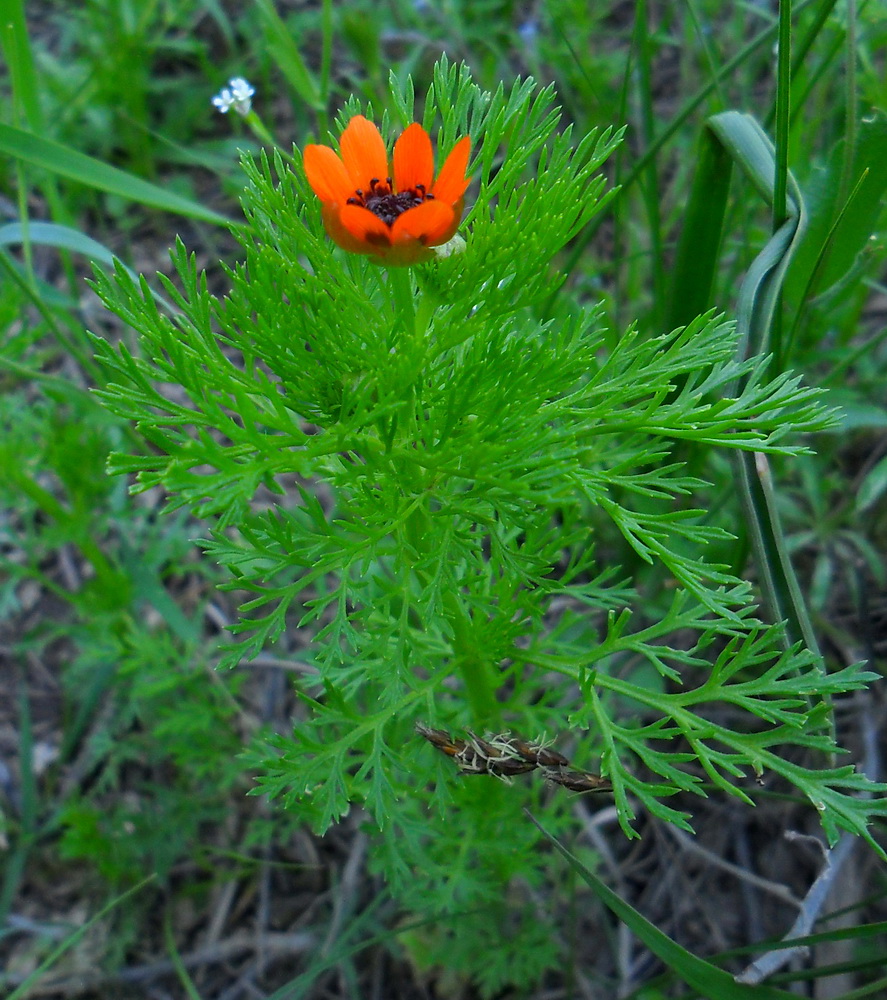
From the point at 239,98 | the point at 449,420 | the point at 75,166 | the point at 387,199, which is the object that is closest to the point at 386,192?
the point at 387,199

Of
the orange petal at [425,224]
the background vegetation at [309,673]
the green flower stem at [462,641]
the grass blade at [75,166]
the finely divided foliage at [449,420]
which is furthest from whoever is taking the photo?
the background vegetation at [309,673]

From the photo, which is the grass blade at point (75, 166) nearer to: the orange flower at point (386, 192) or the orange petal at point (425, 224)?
the orange flower at point (386, 192)

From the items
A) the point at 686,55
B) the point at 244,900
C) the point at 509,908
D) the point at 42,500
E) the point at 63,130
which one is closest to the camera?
the point at 509,908

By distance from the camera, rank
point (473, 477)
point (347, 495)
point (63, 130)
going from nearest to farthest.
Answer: point (473, 477), point (347, 495), point (63, 130)

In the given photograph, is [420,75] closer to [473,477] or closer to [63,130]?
[63,130]

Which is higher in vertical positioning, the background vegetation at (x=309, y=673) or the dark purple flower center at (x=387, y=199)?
the dark purple flower center at (x=387, y=199)

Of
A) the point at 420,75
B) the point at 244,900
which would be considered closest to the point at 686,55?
the point at 420,75

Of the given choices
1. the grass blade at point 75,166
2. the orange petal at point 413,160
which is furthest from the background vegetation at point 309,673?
the orange petal at point 413,160

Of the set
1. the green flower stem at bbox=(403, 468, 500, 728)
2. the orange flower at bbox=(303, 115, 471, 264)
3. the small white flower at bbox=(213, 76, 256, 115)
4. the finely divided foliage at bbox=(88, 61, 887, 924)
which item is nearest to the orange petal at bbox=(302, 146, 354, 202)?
the orange flower at bbox=(303, 115, 471, 264)
